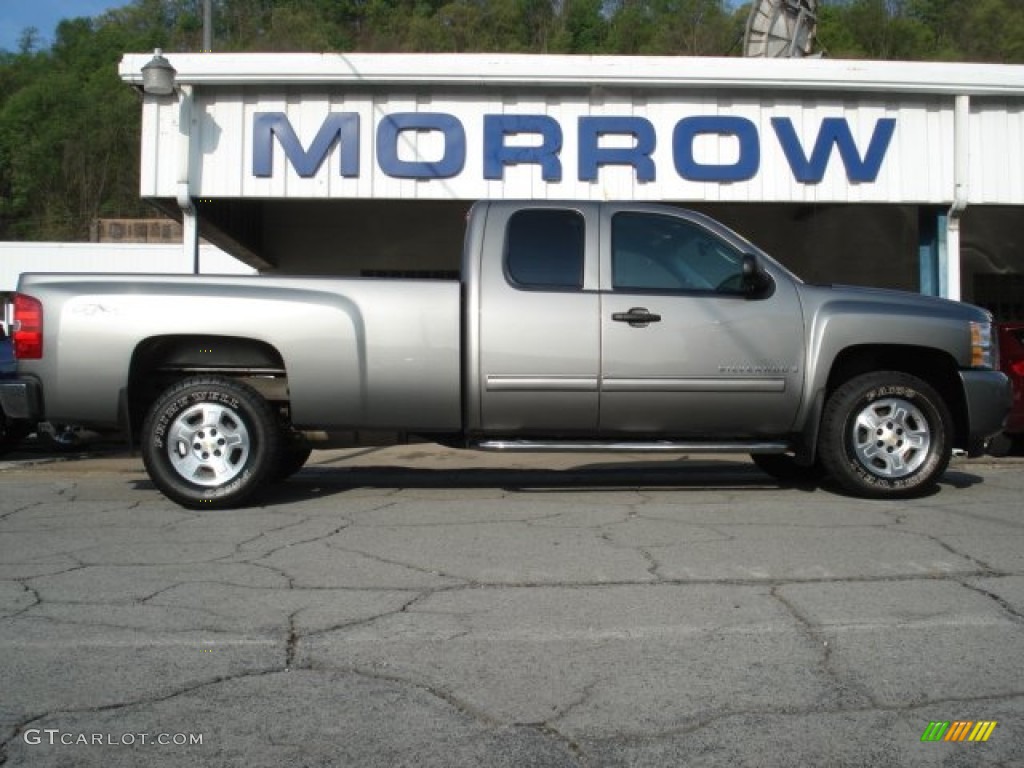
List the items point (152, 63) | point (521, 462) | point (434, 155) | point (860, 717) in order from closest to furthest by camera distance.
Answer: point (860, 717) → point (521, 462) → point (152, 63) → point (434, 155)

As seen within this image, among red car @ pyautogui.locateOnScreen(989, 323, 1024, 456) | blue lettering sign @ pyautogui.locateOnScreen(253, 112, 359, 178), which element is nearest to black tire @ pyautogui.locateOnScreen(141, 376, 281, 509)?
blue lettering sign @ pyautogui.locateOnScreen(253, 112, 359, 178)

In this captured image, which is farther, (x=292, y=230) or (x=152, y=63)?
(x=292, y=230)

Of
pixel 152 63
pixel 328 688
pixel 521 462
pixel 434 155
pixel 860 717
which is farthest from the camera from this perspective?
pixel 434 155

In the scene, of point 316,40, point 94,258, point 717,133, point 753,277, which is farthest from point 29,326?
point 316,40

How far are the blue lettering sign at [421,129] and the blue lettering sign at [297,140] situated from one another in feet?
1.15

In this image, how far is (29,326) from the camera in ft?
22.5

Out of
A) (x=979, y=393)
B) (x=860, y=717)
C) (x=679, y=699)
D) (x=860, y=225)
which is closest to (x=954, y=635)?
(x=860, y=717)

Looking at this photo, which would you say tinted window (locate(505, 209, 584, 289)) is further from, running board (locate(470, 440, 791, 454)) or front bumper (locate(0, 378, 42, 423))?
front bumper (locate(0, 378, 42, 423))

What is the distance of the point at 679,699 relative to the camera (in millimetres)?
3672

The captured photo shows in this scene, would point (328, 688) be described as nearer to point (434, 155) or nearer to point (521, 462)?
point (521, 462)

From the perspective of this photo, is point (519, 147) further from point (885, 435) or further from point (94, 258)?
point (94, 258)

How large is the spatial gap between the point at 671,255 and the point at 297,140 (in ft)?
21.1

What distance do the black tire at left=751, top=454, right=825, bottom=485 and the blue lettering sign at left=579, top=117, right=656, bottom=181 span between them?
4.90 metres

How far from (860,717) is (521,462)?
7114 millimetres
